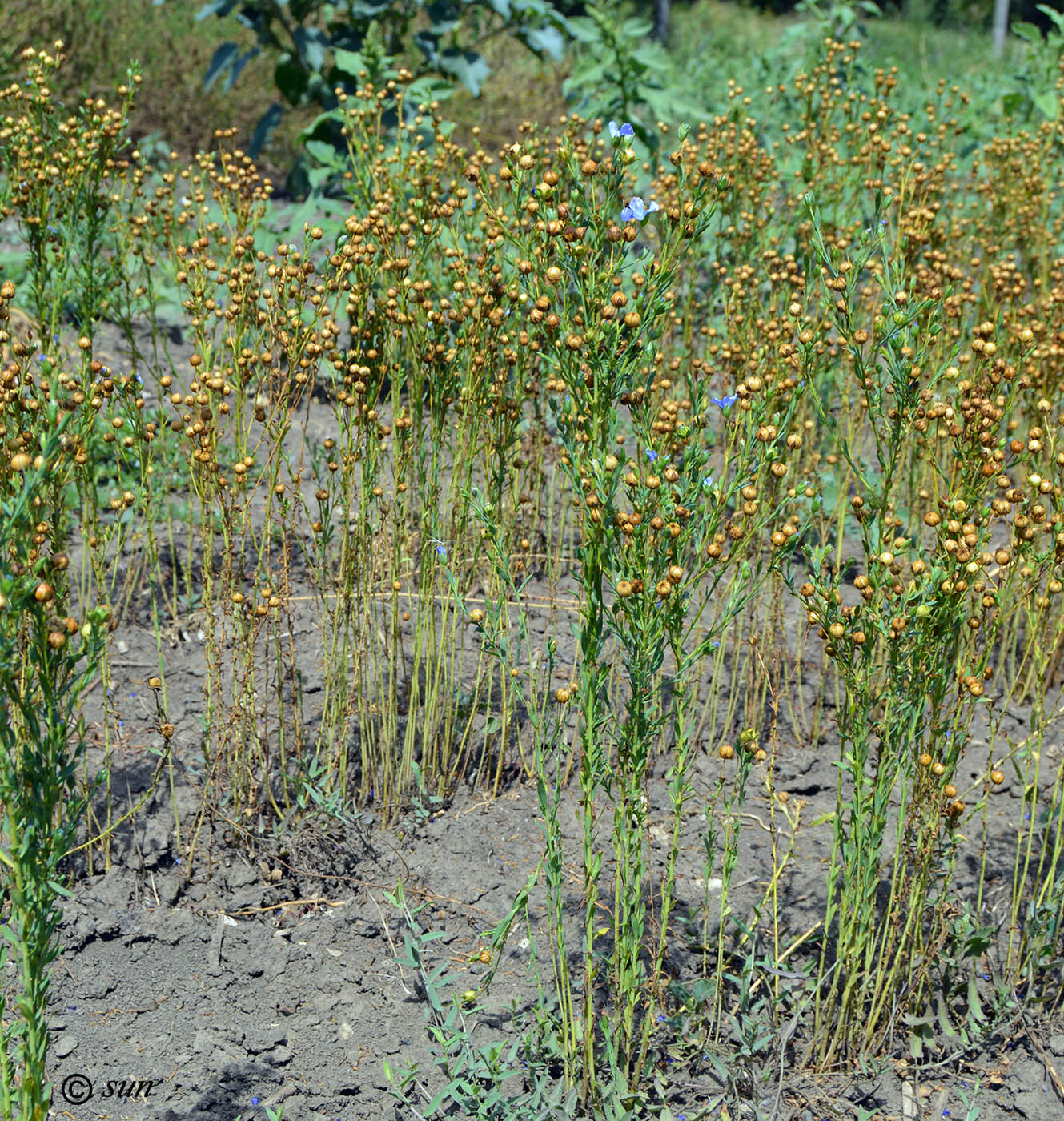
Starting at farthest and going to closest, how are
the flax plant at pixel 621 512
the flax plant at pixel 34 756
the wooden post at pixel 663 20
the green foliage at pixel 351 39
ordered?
the wooden post at pixel 663 20 → the green foliage at pixel 351 39 → the flax plant at pixel 621 512 → the flax plant at pixel 34 756

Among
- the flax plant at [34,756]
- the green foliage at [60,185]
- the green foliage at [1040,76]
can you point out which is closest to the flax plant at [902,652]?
the flax plant at [34,756]

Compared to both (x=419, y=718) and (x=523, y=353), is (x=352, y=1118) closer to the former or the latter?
(x=419, y=718)

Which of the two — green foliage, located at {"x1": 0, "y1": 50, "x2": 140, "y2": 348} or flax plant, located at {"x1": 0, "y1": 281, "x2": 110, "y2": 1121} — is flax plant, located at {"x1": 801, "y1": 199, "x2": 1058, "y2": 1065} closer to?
flax plant, located at {"x1": 0, "y1": 281, "x2": 110, "y2": 1121}

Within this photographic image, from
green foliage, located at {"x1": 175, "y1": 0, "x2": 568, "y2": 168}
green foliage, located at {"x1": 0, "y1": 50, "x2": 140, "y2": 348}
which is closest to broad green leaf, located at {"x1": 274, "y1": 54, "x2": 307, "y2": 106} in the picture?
green foliage, located at {"x1": 175, "y1": 0, "x2": 568, "y2": 168}

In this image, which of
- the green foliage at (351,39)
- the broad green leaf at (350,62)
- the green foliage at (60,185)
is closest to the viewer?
the green foliage at (60,185)

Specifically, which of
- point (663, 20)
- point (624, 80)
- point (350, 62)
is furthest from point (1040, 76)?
point (663, 20)

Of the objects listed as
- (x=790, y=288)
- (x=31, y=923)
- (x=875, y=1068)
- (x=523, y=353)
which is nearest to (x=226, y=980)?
(x=31, y=923)

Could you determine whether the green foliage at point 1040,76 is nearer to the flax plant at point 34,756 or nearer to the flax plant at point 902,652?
the flax plant at point 902,652

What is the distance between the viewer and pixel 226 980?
2.45 meters

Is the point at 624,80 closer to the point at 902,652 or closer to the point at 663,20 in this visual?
the point at 902,652

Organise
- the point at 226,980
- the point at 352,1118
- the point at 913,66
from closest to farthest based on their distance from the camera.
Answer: the point at 352,1118 < the point at 226,980 < the point at 913,66

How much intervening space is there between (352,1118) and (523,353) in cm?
179

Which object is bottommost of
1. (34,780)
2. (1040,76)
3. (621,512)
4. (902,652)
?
(34,780)

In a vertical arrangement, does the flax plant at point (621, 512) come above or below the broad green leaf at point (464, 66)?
below
